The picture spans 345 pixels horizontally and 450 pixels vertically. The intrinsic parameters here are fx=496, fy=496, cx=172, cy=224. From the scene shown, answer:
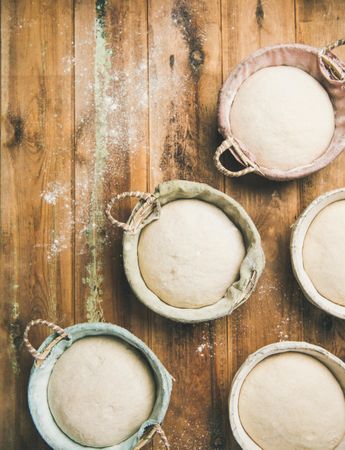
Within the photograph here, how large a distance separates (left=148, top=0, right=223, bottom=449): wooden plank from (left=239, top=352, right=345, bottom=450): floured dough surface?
13 cm

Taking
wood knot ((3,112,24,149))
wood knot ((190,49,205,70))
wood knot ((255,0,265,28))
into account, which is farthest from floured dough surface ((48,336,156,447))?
wood knot ((255,0,265,28))

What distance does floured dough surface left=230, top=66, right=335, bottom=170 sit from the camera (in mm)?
1184

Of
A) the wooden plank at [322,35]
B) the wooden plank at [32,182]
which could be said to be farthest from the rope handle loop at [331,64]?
the wooden plank at [32,182]

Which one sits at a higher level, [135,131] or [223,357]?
[135,131]

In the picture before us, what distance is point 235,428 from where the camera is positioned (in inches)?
45.6

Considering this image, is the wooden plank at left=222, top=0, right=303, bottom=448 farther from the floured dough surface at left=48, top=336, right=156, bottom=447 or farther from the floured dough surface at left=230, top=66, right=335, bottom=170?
the floured dough surface at left=48, top=336, right=156, bottom=447

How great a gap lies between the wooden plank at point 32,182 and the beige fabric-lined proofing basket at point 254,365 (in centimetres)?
46

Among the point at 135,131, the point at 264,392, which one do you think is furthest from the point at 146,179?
the point at 264,392

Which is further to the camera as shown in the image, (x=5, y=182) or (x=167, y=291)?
(x=5, y=182)

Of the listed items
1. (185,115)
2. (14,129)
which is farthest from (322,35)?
(14,129)

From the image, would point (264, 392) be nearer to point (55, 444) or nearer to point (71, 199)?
point (55, 444)

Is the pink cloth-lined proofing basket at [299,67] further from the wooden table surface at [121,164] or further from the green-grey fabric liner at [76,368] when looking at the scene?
the green-grey fabric liner at [76,368]

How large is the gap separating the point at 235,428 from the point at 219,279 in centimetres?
35

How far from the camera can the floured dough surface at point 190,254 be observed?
117cm
